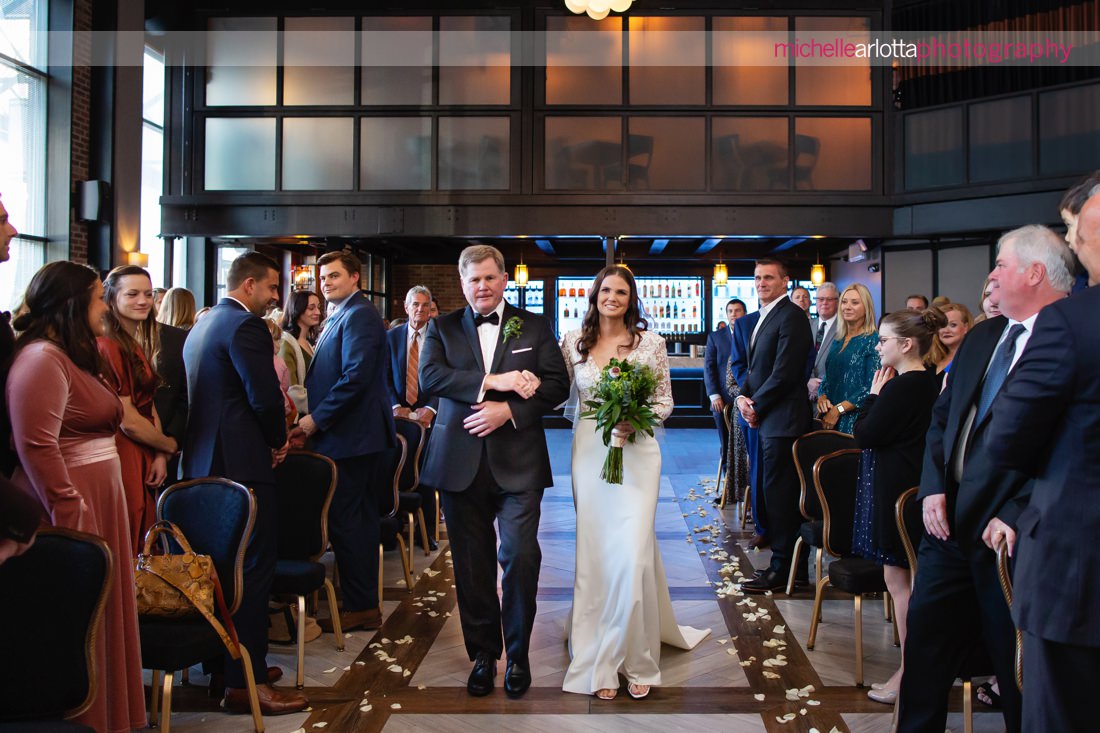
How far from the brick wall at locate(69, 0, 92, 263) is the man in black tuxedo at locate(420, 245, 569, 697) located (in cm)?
747

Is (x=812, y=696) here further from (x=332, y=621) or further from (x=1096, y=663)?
(x=332, y=621)

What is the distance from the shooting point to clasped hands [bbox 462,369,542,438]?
3408 mm

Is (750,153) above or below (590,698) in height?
above

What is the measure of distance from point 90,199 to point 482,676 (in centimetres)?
809

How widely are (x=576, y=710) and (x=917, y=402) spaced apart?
1.87 meters

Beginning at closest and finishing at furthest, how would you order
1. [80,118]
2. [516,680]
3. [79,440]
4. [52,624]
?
[52,624] → [79,440] → [516,680] → [80,118]

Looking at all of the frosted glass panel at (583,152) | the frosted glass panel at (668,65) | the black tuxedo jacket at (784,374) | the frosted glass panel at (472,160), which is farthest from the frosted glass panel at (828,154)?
the black tuxedo jacket at (784,374)

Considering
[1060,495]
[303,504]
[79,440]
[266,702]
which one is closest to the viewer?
[1060,495]

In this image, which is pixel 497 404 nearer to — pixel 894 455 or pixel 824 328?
pixel 894 455

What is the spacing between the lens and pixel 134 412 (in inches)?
136

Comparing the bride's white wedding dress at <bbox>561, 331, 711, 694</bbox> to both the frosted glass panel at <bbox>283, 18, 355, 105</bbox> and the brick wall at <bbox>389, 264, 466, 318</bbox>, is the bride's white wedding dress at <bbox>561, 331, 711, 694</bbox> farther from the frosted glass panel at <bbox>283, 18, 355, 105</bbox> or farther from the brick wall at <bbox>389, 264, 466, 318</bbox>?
the brick wall at <bbox>389, 264, 466, 318</bbox>

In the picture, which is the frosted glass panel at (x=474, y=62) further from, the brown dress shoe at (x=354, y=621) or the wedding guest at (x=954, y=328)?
the brown dress shoe at (x=354, y=621)

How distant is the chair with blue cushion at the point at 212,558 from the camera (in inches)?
110

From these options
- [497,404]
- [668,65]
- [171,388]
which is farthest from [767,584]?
[668,65]
